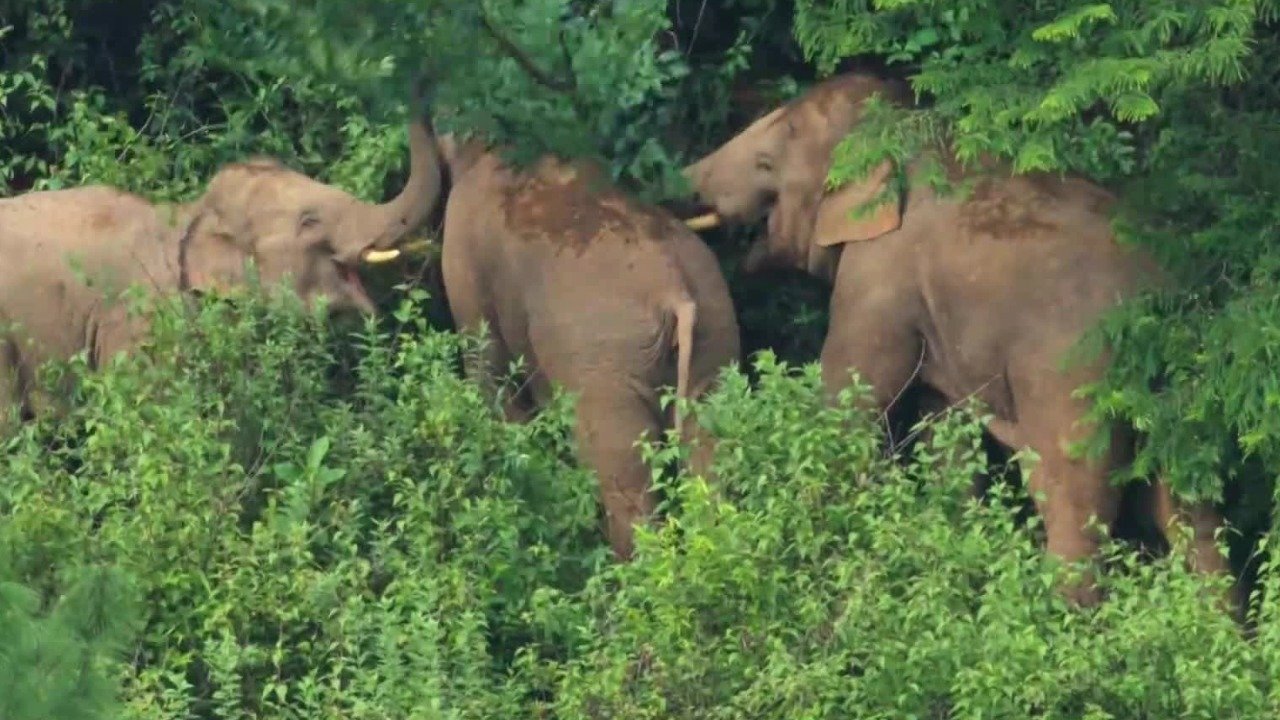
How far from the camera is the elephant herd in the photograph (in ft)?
33.3

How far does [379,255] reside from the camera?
1096 centimetres

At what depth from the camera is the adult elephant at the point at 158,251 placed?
429 inches

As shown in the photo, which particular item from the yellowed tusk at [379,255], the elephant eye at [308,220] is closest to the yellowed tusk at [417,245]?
the yellowed tusk at [379,255]

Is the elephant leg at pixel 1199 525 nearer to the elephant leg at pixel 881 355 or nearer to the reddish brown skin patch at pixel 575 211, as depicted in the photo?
the elephant leg at pixel 881 355

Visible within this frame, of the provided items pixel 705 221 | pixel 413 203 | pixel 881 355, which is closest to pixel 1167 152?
pixel 881 355

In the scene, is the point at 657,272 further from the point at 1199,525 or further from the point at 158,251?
the point at 1199,525

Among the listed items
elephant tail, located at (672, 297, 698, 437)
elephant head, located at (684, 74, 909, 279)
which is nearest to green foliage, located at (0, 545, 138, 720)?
elephant tail, located at (672, 297, 698, 437)

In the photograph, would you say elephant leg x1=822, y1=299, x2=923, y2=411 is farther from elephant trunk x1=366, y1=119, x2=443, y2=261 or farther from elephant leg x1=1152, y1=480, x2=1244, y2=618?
elephant trunk x1=366, y1=119, x2=443, y2=261

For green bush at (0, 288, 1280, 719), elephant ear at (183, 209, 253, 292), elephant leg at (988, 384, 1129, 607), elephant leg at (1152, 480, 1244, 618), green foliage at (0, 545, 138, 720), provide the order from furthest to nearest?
1. elephant ear at (183, 209, 253, 292)
2. elephant leg at (988, 384, 1129, 607)
3. elephant leg at (1152, 480, 1244, 618)
4. green bush at (0, 288, 1280, 719)
5. green foliage at (0, 545, 138, 720)

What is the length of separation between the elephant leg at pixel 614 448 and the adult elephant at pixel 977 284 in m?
0.57

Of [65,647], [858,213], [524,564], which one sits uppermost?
[65,647]

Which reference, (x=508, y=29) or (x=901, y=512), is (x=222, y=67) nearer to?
(x=508, y=29)

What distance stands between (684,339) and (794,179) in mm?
707

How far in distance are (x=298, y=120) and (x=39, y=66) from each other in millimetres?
810
